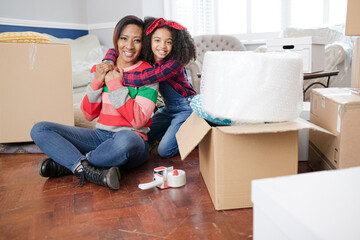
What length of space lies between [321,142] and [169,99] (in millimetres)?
821

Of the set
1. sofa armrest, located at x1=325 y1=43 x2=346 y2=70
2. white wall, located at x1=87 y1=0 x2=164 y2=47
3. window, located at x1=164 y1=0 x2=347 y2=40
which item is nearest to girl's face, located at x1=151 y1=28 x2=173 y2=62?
sofa armrest, located at x1=325 y1=43 x2=346 y2=70

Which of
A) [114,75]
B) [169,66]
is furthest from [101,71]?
[169,66]

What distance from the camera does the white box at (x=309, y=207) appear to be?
490 millimetres

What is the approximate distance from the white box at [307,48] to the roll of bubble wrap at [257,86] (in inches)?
55.3

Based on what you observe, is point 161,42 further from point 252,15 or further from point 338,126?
point 252,15

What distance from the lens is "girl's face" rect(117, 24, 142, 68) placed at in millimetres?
1627

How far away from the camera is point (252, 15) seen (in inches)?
173

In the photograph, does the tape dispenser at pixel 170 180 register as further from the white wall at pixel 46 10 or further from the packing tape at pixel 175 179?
the white wall at pixel 46 10

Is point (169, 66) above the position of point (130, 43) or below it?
below

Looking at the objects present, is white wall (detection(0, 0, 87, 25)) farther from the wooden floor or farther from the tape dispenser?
the tape dispenser

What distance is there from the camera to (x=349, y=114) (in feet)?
4.01

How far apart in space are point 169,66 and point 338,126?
2.58ft

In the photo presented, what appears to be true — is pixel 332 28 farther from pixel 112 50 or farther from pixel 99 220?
pixel 99 220

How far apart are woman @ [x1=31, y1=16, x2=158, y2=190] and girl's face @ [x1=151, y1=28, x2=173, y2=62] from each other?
7cm
